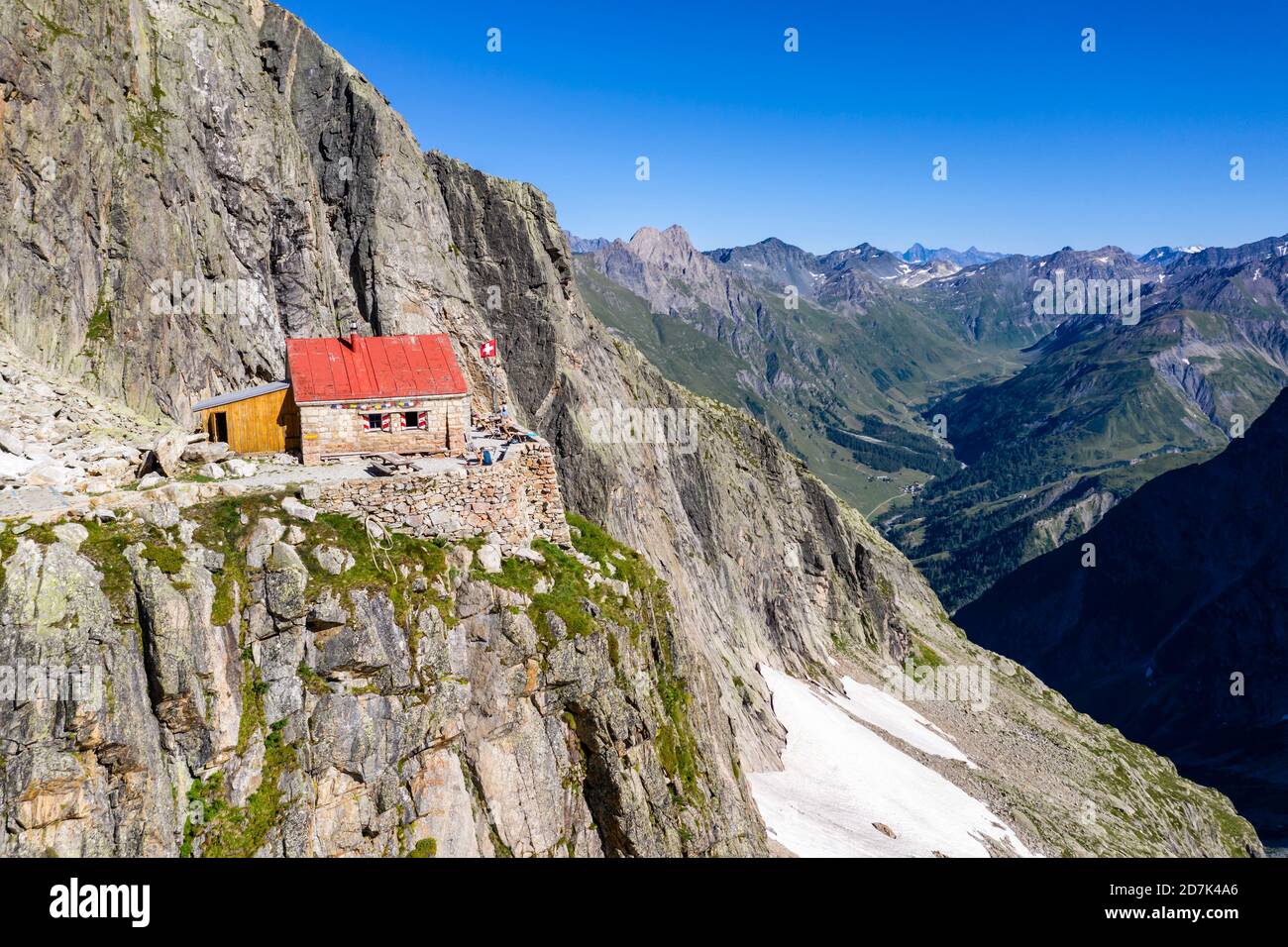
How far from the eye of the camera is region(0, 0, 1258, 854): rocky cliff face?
2430cm

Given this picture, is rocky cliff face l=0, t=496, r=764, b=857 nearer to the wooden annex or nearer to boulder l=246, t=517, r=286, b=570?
boulder l=246, t=517, r=286, b=570

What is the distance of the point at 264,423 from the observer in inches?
1435

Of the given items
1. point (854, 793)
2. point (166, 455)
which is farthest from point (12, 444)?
point (854, 793)

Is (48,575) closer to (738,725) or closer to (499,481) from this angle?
(499,481)

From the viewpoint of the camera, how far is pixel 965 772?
91.0 m

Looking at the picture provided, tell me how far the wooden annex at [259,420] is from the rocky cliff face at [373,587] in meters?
9.59

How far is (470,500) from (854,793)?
54.8 m

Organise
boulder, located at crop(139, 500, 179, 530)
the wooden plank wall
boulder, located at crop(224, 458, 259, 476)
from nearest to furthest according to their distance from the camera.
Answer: boulder, located at crop(139, 500, 179, 530) < boulder, located at crop(224, 458, 259, 476) < the wooden plank wall

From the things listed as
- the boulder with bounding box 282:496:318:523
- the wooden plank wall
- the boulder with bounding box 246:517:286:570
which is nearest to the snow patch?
the wooden plank wall

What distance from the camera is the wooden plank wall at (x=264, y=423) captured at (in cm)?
3628

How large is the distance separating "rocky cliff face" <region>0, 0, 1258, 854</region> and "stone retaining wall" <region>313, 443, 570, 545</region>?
1.81 m

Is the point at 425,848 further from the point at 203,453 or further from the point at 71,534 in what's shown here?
the point at 203,453
